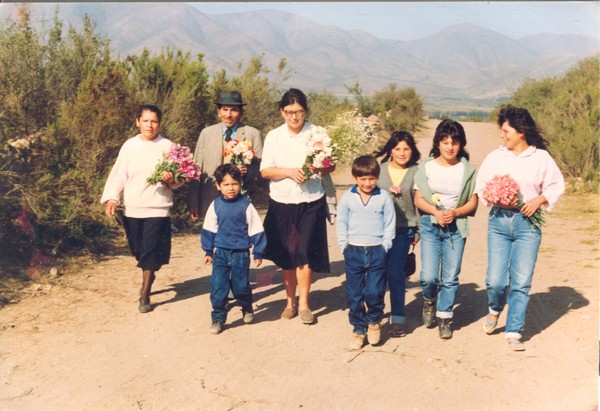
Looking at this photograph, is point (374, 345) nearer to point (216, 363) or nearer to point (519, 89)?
point (216, 363)

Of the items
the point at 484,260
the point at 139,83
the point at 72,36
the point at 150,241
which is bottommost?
the point at 484,260

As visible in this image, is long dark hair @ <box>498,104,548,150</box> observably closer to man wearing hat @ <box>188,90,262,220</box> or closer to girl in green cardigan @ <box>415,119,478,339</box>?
girl in green cardigan @ <box>415,119,478,339</box>

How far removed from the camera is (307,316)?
634cm

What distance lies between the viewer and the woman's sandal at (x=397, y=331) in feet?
19.8

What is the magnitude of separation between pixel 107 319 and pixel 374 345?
A: 104 inches

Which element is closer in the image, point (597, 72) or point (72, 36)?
point (72, 36)

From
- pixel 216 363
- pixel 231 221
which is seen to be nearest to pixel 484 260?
pixel 231 221

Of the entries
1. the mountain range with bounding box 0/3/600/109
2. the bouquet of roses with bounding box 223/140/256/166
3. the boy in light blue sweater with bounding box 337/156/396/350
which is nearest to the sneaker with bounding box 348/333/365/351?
the boy in light blue sweater with bounding box 337/156/396/350

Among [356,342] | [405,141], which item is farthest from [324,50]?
[356,342]

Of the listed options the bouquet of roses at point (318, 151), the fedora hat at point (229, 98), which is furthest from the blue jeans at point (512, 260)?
the fedora hat at point (229, 98)

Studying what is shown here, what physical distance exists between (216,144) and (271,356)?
2.38 m

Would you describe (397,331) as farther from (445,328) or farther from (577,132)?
(577,132)

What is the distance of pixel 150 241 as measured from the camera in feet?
22.0

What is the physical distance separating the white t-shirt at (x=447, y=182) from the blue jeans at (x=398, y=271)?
17.9 inches
